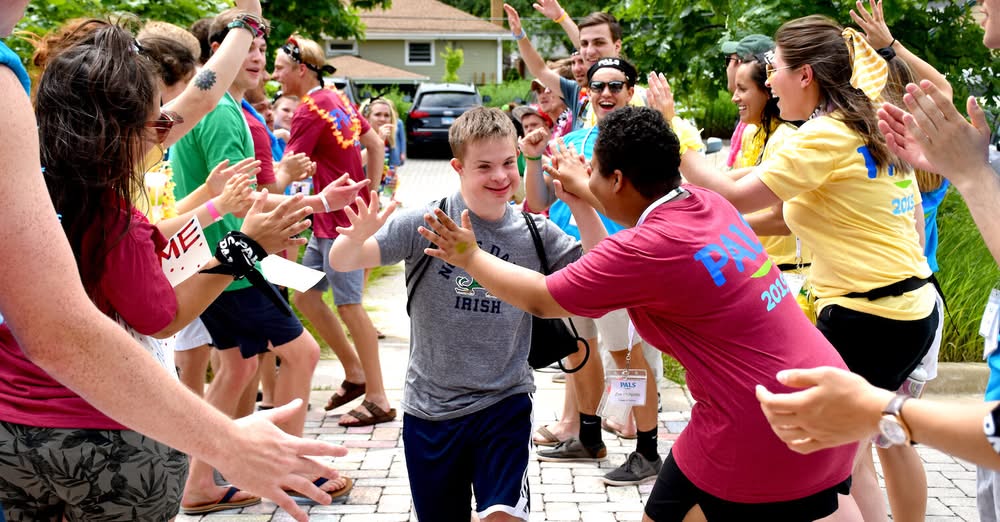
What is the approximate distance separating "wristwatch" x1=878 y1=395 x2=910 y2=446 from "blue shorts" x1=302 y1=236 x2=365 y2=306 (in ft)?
15.2

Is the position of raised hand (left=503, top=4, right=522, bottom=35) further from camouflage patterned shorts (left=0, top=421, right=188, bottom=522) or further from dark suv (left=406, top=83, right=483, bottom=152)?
dark suv (left=406, top=83, right=483, bottom=152)

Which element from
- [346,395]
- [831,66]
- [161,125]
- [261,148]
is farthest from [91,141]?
[346,395]

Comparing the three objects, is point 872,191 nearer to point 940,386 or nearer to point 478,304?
point 478,304

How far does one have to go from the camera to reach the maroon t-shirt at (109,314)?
230 centimetres

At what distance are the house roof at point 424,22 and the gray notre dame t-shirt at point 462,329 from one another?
162 ft

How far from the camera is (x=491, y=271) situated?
2.97 m

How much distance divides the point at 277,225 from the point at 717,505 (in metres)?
1.58

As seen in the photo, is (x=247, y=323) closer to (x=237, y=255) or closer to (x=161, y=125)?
(x=237, y=255)

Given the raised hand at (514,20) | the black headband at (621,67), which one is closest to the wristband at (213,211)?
the black headband at (621,67)

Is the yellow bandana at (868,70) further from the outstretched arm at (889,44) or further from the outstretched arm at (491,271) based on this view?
the outstretched arm at (491,271)

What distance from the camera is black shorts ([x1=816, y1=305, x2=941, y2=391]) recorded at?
3.73 metres

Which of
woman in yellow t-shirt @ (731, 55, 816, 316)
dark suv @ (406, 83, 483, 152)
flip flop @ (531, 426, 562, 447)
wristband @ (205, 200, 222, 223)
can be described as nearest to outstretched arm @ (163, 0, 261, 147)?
wristband @ (205, 200, 222, 223)

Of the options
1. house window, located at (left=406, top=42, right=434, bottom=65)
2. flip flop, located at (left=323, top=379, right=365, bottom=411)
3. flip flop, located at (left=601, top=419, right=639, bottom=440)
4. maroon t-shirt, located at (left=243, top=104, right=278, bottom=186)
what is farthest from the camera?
house window, located at (left=406, top=42, right=434, bottom=65)

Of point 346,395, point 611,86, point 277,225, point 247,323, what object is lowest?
point 346,395
